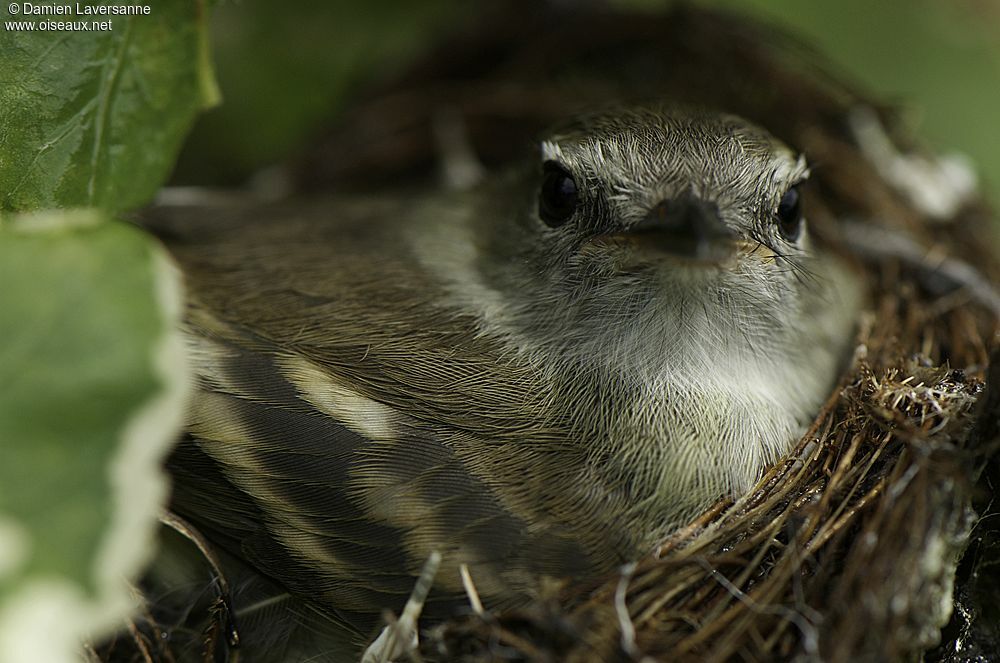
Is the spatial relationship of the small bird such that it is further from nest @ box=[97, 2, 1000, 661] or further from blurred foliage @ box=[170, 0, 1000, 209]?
blurred foliage @ box=[170, 0, 1000, 209]

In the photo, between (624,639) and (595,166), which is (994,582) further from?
(595,166)

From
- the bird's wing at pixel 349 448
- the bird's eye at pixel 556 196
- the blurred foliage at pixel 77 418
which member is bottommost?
the bird's wing at pixel 349 448

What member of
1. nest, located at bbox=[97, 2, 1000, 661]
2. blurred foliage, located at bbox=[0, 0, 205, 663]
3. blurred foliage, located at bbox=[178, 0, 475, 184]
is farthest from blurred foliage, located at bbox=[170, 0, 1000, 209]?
blurred foliage, located at bbox=[0, 0, 205, 663]

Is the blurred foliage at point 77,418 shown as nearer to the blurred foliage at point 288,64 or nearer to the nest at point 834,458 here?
the nest at point 834,458

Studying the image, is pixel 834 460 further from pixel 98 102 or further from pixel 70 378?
pixel 98 102

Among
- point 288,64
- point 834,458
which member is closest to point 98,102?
point 288,64

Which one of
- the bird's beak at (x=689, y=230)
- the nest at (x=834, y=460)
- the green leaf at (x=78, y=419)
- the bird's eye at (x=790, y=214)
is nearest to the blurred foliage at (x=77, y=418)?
the green leaf at (x=78, y=419)
